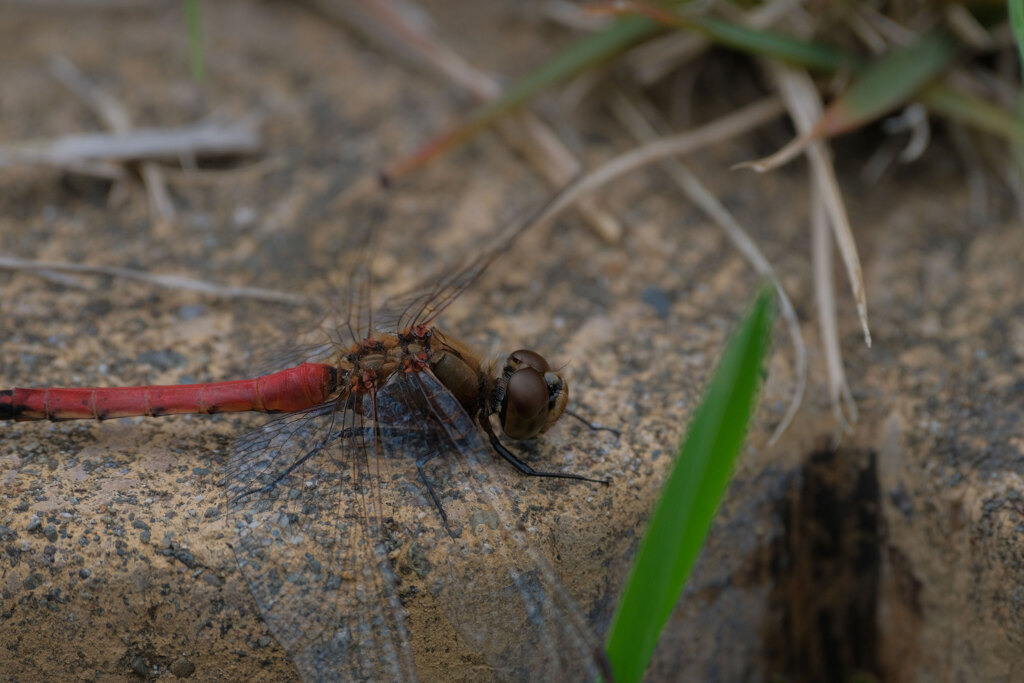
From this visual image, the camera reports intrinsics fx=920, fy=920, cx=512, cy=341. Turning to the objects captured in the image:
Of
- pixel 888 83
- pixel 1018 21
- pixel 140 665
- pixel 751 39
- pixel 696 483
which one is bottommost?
pixel 696 483

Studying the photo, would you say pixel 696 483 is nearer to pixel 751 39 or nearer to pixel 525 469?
pixel 525 469

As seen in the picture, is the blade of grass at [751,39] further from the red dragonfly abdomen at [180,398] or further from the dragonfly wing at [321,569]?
the dragonfly wing at [321,569]

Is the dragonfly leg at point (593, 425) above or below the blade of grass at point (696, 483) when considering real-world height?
above

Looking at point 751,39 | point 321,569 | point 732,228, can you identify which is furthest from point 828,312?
point 321,569

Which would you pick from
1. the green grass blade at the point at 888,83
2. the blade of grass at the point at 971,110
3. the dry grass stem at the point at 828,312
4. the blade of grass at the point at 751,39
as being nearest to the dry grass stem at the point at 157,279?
the blade of grass at the point at 751,39

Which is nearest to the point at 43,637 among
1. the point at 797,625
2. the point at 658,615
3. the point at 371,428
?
the point at 371,428

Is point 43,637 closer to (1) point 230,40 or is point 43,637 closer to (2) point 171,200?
(2) point 171,200
